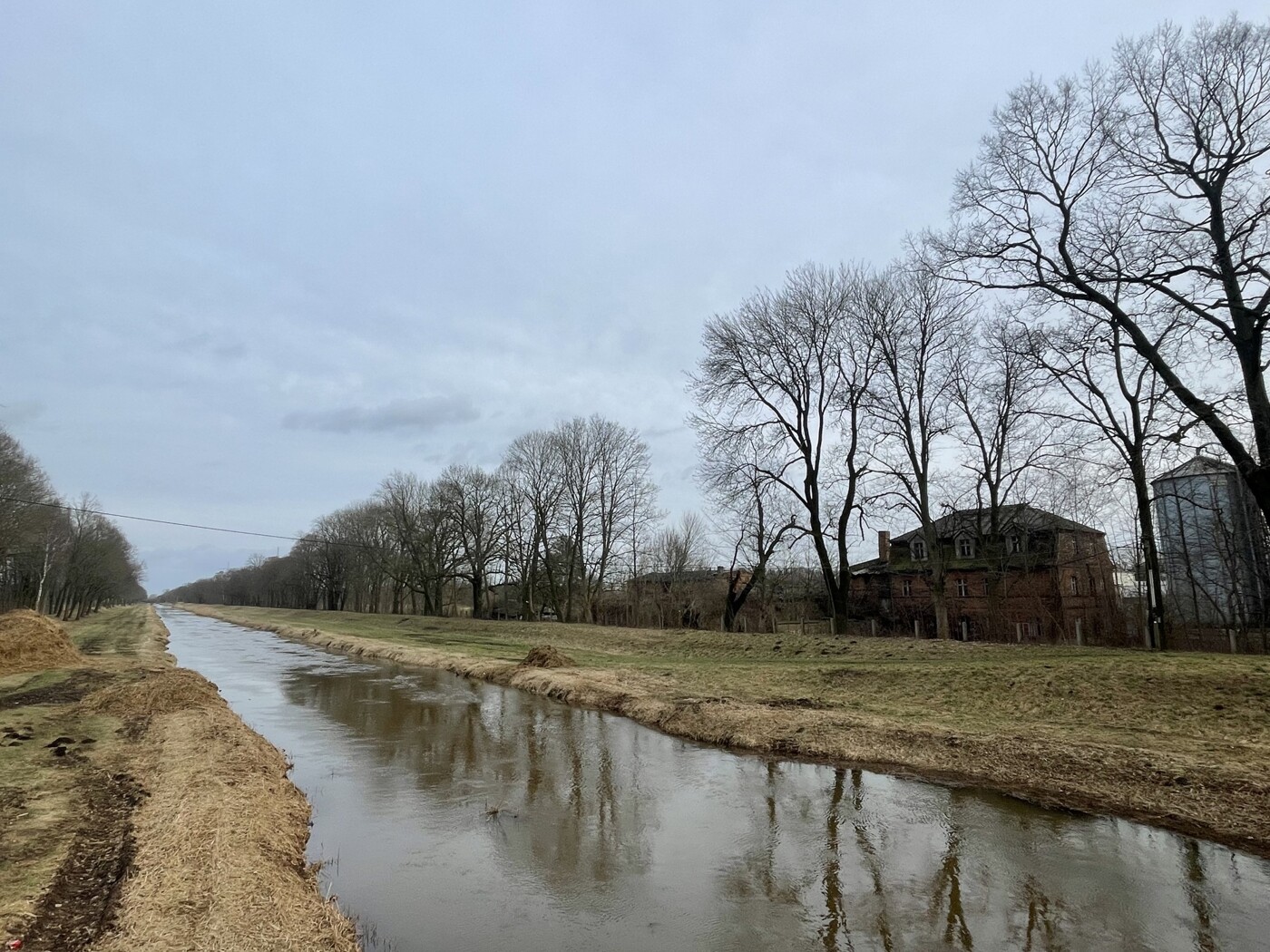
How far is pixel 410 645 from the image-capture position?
34594 millimetres

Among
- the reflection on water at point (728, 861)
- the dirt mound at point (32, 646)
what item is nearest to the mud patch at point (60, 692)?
the dirt mound at point (32, 646)

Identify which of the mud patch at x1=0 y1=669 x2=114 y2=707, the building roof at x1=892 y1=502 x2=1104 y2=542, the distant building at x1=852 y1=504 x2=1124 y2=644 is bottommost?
the mud patch at x1=0 y1=669 x2=114 y2=707

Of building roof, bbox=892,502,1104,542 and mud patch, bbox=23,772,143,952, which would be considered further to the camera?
building roof, bbox=892,502,1104,542

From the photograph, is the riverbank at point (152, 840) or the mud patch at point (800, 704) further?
the mud patch at point (800, 704)

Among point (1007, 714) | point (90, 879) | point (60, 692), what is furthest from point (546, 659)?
point (90, 879)

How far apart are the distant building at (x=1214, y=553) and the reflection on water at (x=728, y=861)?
2146 centimetres

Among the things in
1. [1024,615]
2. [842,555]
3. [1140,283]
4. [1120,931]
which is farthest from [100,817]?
[1024,615]

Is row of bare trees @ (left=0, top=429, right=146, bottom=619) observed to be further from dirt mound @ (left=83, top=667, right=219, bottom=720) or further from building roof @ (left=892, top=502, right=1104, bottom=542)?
building roof @ (left=892, top=502, right=1104, bottom=542)

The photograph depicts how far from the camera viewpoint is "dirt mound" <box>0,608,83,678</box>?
20.7 m

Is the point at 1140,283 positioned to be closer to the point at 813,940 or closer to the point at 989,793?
the point at 989,793

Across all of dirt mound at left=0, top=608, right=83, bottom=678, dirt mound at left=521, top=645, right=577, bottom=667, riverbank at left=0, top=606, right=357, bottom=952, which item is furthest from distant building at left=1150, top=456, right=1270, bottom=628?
dirt mound at left=0, top=608, right=83, bottom=678

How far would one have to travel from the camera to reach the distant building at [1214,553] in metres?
25.5

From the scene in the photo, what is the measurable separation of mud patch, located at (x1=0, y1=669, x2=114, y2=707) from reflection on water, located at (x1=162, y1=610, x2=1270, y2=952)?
681cm

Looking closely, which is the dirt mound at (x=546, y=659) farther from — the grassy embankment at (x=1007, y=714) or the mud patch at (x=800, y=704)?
the mud patch at (x=800, y=704)
